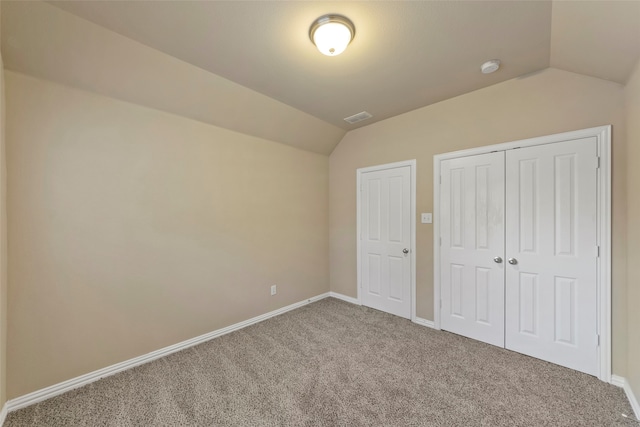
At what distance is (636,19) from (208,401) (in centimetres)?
368

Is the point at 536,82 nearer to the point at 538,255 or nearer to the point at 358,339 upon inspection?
the point at 538,255

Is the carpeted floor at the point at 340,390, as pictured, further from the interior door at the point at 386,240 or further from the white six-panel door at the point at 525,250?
the interior door at the point at 386,240

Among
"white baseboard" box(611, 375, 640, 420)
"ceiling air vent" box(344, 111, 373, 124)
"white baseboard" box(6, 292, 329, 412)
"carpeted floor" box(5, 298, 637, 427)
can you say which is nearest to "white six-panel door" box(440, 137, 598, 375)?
"white baseboard" box(611, 375, 640, 420)

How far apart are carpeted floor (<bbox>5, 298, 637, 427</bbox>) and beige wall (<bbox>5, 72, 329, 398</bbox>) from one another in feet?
1.19

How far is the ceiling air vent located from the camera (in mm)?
3262

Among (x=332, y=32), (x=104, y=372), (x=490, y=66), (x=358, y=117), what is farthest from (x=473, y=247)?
(x=104, y=372)

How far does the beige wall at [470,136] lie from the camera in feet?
6.54

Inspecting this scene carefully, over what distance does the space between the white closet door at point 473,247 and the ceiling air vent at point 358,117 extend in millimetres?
1178

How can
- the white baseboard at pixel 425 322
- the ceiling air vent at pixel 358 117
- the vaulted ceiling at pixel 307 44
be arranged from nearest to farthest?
the vaulted ceiling at pixel 307 44 < the white baseboard at pixel 425 322 < the ceiling air vent at pixel 358 117

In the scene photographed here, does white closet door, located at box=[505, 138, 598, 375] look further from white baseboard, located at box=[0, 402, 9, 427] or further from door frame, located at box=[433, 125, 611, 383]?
white baseboard, located at box=[0, 402, 9, 427]

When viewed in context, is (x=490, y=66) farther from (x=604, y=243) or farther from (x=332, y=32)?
(x=604, y=243)

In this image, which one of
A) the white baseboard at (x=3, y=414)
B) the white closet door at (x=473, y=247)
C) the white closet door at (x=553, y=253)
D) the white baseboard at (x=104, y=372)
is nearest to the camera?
the white baseboard at (x=3, y=414)

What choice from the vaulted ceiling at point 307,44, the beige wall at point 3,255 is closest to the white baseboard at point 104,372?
the beige wall at point 3,255

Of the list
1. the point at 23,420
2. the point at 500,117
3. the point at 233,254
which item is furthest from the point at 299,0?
the point at 23,420
